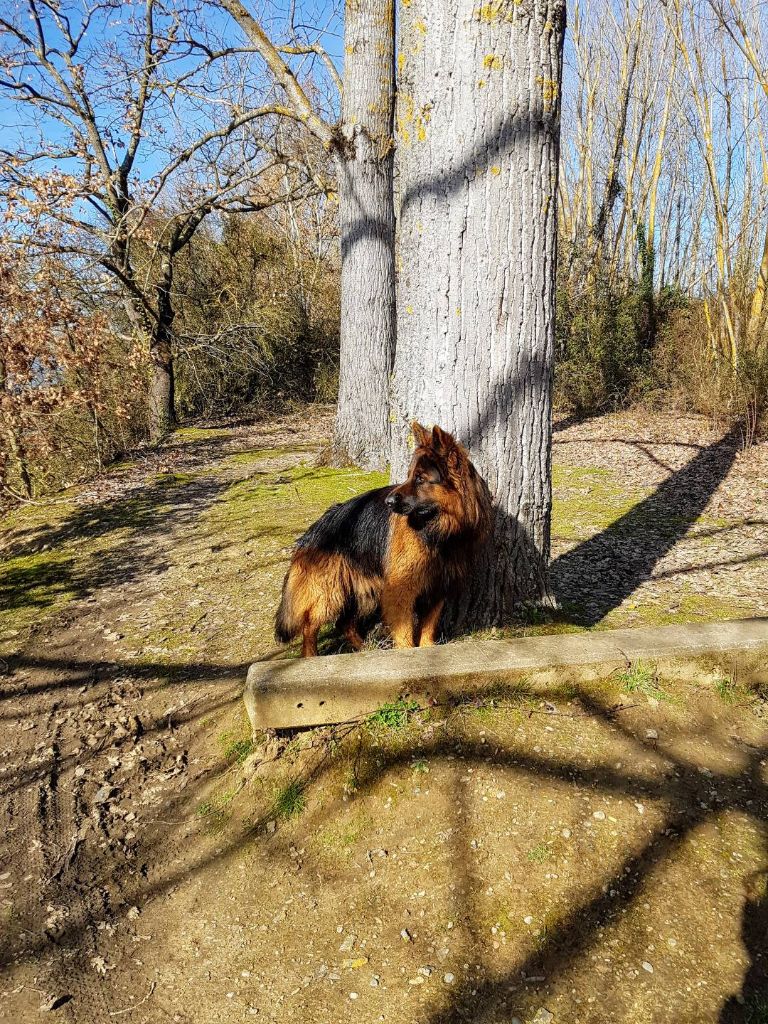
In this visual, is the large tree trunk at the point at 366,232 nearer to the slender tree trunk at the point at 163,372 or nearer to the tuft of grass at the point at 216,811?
the slender tree trunk at the point at 163,372

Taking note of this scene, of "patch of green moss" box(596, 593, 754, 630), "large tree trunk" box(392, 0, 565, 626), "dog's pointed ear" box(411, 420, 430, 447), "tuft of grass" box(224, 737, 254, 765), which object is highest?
"large tree trunk" box(392, 0, 565, 626)

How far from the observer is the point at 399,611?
10.2ft

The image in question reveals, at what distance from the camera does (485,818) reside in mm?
2348

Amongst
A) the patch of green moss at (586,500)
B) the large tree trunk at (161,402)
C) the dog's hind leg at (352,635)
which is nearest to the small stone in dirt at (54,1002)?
the dog's hind leg at (352,635)

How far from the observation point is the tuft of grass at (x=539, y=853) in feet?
7.19

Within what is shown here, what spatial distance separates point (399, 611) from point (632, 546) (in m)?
3.25

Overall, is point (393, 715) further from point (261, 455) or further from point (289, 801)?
point (261, 455)

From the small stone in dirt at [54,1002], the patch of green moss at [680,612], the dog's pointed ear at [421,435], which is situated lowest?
the small stone in dirt at [54,1002]

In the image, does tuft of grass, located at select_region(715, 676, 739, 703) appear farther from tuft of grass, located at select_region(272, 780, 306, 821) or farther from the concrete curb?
tuft of grass, located at select_region(272, 780, 306, 821)

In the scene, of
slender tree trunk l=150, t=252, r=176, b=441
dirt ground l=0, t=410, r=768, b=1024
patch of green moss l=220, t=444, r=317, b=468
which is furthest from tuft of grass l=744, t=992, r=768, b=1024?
slender tree trunk l=150, t=252, r=176, b=441

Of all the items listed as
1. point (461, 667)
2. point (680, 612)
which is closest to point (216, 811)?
point (461, 667)

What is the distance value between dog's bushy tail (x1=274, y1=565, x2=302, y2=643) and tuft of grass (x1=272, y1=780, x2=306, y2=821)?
92 centimetres

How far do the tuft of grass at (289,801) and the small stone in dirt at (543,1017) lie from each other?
1118 mm

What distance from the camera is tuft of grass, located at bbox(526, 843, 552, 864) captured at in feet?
7.19
